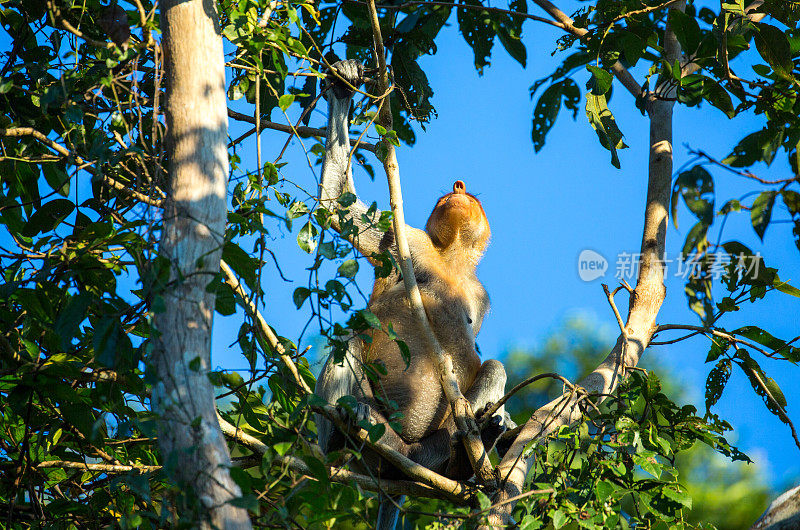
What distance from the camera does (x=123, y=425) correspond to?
8.31ft

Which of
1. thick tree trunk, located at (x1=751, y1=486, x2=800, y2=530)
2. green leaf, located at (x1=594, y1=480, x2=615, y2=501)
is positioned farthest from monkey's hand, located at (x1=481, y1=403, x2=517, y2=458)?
thick tree trunk, located at (x1=751, y1=486, x2=800, y2=530)

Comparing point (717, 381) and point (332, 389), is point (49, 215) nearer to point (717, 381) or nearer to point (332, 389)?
point (332, 389)

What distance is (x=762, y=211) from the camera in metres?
3.09

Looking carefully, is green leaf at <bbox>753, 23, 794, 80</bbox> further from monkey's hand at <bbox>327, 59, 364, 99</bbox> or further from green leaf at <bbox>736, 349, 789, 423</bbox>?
monkey's hand at <bbox>327, 59, 364, 99</bbox>

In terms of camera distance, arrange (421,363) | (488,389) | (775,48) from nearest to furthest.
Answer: (775,48)
(488,389)
(421,363)

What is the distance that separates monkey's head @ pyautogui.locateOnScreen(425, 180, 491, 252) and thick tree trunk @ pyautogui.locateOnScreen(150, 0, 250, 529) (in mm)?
3131

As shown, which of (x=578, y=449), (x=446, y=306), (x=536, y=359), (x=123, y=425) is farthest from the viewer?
(x=536, y=359)

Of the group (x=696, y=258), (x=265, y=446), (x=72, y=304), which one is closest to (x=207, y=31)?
(x=72, y=304)

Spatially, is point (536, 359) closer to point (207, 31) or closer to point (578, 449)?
point (578, 449)

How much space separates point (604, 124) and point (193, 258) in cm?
302

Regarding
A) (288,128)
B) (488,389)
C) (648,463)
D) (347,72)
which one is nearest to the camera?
(648,463)

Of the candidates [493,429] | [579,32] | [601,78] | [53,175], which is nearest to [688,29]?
[601,78]

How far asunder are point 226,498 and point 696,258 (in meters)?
1.93

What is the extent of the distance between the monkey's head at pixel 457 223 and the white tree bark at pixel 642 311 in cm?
152
